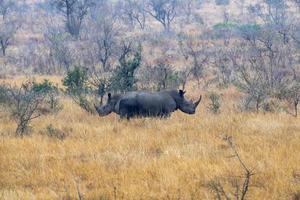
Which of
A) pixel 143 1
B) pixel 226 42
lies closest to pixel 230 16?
pixel 143 1

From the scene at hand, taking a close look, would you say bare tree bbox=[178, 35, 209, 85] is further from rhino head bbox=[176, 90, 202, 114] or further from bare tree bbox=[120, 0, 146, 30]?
bare tree bbox=[120, 0, 146, 30]

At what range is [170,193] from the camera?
6.02 metres

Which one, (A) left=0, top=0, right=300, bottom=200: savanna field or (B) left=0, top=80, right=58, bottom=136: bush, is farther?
(B) left=0, top=80, right=58, bottom=136: bush

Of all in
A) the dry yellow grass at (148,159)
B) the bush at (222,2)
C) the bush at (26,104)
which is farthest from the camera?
the bush at (222,2)

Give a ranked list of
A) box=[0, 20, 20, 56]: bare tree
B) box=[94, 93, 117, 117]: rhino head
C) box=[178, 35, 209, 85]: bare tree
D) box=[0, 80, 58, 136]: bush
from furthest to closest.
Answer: box=[0, 20, 20, 56]: bare tree
box=[178, 35, 209, 85]: bare tree
box=[94, 93, 117, 117]: rhino head
box=[0, 80, 58, 136]: bush

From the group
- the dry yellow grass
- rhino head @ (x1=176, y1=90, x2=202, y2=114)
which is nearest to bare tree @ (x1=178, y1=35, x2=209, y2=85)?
rhino head @ (x1=176, y1=90, x2=202, y2=114)

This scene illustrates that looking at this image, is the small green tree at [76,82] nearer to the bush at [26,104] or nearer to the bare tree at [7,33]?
the bush at [26,104]

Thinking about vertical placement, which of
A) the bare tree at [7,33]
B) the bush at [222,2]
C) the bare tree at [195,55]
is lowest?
the bare tree at [195,55]

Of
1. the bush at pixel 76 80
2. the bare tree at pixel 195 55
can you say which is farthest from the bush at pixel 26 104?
the bare tree at pixel 195 55

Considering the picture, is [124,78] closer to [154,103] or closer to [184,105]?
[184,105]

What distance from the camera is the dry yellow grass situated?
20.3ft

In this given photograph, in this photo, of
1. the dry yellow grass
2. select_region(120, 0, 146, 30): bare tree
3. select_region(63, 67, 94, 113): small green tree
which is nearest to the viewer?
the dry yellow grass

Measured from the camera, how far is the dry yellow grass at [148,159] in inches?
243

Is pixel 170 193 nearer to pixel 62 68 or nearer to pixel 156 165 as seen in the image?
pixel 156 165
